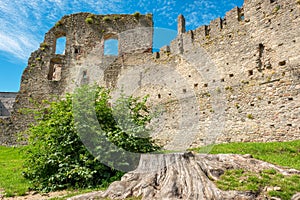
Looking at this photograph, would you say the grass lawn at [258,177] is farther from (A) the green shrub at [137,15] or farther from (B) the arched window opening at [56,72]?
(A) the green shrub at [137,15]

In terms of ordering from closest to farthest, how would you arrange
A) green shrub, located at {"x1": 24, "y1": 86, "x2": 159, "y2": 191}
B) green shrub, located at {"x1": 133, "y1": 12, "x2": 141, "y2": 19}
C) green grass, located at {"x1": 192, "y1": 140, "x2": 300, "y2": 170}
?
green shrub, located at {"x1": 24, "y1": 86, "x2": 159, "y2": 191}
green grass, located at {"x1": 192, "y1": 140, "x2": 300, "y2": 170}
green shrub, located at {"x1": 133, "y1": 12, "x2": 141, "y2": 19}

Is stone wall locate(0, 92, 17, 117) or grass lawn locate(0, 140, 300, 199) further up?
stone wall locate(0, 92, 17, 117)

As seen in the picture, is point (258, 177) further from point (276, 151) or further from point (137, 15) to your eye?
point (137, 15)

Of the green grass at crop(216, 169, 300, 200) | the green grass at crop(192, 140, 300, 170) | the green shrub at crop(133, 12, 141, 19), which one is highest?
the green shrub at crop(133, 12, 141, 19)

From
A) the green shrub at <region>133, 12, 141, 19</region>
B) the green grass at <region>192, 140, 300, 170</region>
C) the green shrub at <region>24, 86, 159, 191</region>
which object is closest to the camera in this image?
the green shrub at <region>24, 86, 159, 191</region>

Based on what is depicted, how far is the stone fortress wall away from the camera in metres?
10.1

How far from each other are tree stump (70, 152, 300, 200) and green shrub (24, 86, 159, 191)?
1.67 metres

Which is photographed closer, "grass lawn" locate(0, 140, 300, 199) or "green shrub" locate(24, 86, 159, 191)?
"grass lawn" locate(0, 140, 300, 199)

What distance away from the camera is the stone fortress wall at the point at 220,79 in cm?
1011

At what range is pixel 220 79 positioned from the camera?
41.4 ft

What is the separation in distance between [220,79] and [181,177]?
8643mm

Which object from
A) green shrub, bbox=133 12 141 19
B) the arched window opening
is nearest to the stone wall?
the arched window opening

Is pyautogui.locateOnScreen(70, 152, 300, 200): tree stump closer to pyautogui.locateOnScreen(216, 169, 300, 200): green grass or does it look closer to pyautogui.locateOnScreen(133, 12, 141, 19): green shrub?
pyautogui.locateOnScreen(216, 169, 300, 200): green grass

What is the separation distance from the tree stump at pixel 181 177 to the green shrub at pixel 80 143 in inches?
65.8
